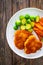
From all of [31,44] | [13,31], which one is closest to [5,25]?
[13,31]

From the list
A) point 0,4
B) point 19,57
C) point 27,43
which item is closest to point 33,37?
point 27,43

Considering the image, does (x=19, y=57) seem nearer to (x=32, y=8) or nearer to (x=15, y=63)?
(x=15, y=63)

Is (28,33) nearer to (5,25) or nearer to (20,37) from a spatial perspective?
(20,37)
